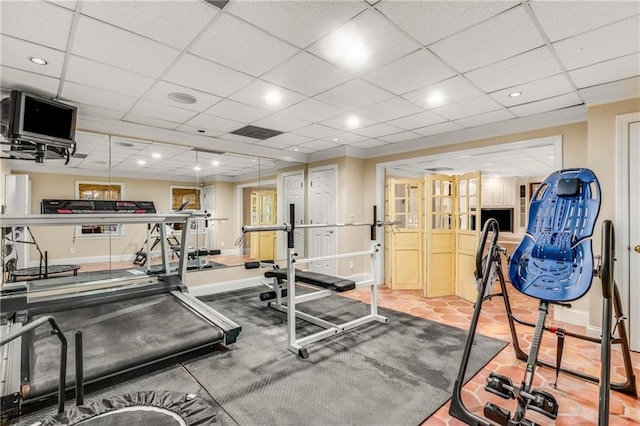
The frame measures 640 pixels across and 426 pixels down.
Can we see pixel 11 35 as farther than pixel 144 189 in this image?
No

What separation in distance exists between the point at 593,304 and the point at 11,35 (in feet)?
19.1

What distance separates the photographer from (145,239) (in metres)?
4.57

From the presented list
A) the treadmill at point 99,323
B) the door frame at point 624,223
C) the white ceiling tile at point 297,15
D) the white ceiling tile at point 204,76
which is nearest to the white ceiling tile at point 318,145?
the white ceiling tile at point 204,76

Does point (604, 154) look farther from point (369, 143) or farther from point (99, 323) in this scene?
point (99, 323)

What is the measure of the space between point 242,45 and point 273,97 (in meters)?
1.03

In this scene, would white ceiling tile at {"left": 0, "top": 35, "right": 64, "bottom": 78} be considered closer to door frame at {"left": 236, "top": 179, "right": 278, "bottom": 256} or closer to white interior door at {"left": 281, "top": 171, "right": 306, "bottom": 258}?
door frame at {"left": 236, "top": 179, "right": 278, "bottom": 256}

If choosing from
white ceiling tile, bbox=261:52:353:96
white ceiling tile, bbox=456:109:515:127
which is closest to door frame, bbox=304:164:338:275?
white ceiling tile, bbox=456:109:515:127

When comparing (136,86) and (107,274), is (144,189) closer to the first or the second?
(107,274)

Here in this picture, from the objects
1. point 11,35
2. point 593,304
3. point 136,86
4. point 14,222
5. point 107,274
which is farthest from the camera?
point 107,274

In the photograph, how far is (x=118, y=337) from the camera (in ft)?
8.70

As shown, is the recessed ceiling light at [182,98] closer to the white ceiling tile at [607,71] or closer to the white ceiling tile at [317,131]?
the white ceiling tile at [317,131]

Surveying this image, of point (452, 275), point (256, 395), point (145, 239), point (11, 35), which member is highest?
point (11, 35)

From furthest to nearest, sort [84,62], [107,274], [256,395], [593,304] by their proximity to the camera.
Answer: [107,274]
[593,304]
[84,62]
[256,395]

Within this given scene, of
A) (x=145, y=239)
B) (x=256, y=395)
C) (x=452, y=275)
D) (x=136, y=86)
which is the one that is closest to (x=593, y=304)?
(x=452, y=275)
